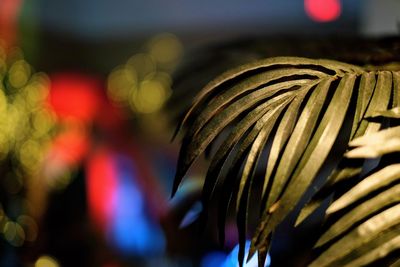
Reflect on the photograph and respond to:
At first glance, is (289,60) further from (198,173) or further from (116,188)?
(116,188)

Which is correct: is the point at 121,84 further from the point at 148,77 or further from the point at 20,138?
the point at 20,138

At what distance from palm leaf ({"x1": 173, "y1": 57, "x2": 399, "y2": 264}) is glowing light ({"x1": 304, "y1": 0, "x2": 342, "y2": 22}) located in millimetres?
2333

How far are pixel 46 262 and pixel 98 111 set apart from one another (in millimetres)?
1267

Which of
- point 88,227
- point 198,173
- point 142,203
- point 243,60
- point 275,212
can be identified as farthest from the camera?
point 142,203

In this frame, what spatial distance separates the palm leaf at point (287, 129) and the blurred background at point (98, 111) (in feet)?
5.61

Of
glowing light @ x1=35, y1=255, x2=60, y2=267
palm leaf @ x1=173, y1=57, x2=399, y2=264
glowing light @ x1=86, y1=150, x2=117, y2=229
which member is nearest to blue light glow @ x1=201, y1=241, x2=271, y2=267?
glowing light @ x1=35, y1=255, x2=60, y2=267

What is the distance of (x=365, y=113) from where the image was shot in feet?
2.32

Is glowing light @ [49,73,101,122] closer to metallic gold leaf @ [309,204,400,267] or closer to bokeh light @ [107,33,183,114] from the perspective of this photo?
bokeh light @ [107,33,183,114]

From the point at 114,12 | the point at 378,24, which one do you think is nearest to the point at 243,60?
the point at 378,24

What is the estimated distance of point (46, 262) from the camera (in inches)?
95.1

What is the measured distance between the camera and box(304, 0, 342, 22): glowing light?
300cm

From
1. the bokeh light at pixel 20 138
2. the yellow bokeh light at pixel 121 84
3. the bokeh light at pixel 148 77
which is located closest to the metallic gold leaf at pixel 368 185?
the bokeh light at pixel 20 138

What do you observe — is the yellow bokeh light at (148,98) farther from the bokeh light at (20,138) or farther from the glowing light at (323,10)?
the glowing light at (323,10)

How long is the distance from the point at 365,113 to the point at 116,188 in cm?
269
